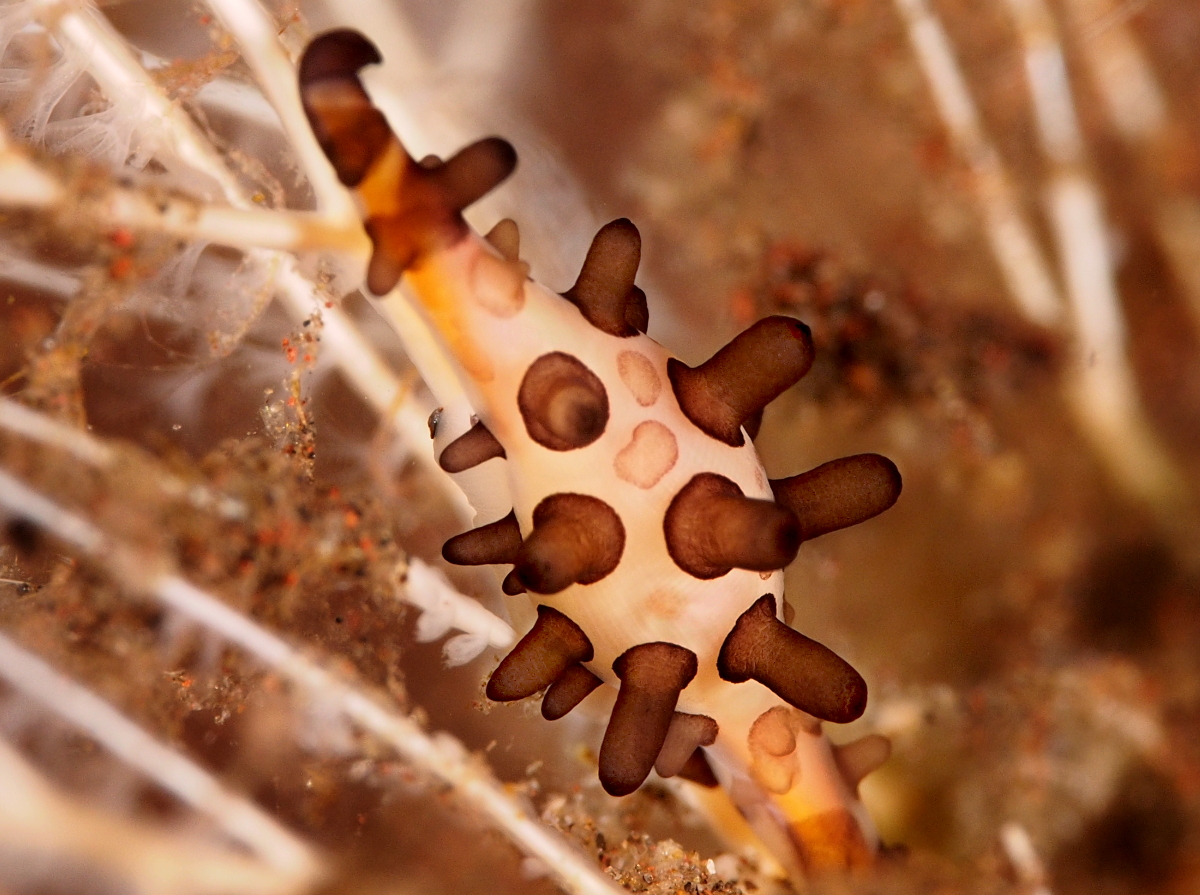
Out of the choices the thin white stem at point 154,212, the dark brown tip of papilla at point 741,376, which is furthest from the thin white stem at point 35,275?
the dark brown tip of papilla at point 741,376

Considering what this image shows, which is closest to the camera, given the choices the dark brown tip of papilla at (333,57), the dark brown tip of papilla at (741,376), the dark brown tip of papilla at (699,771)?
the dark brown tip of papilla at (333,57)

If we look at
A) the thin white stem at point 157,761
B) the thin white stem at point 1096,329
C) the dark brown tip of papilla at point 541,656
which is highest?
the thin white stem at point 1096,329

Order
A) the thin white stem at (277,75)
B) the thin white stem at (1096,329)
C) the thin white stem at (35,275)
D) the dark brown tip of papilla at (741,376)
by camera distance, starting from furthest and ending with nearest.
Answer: the thin white stem at (1096,329)
the thin white stem at (35,275)
the thin white stem at (277,75)
the dark brown tip of papilla at (741,376)

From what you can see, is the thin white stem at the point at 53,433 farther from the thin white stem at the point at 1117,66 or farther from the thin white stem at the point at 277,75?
the thin white stem at the point at 1117,66

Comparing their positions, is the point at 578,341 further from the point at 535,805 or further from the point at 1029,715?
the point at 1029,715

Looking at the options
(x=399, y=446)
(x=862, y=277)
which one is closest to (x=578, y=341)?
(x=399, y=446)

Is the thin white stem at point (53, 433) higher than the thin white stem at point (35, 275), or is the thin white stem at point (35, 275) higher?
the thin white stem at point (35, 275)
